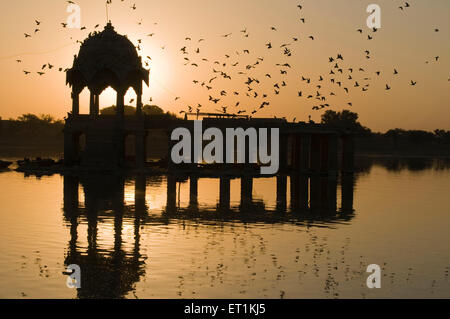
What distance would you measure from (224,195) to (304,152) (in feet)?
98.0

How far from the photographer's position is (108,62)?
85.1m

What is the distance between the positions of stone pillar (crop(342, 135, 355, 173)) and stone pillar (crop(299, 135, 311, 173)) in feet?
17.7

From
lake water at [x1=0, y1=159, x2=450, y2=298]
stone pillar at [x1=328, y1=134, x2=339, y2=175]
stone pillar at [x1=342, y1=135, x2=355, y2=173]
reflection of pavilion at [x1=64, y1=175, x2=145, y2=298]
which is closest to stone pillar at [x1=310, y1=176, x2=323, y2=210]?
lake water at [x1=0, y1=159, x2=450, y2=298]

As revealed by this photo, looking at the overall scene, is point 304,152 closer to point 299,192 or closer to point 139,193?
point 299,192

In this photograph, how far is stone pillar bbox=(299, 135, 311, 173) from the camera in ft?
285

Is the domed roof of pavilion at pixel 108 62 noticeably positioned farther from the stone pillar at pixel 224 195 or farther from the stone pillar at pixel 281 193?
the stone pillar at pixel 281 193

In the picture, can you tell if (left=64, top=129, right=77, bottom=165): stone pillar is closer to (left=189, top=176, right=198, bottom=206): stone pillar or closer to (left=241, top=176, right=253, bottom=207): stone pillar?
(left=189, top=176, right=198, bottom=206): stone pillar

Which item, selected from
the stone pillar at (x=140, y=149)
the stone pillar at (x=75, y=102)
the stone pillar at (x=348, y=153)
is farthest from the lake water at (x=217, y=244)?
the stone pillar at (x=348, y=153)

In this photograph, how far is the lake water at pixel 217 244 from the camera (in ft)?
80.9

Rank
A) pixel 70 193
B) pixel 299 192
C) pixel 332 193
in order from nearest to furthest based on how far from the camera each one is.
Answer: pixel 70 193, pixel 332 193, pixel 299 192


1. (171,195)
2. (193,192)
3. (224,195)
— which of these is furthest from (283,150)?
(171,195)

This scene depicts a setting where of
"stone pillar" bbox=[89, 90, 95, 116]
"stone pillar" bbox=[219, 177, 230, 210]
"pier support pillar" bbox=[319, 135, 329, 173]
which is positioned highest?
"stone pillar" bbox=[89, 90, 95, 116]

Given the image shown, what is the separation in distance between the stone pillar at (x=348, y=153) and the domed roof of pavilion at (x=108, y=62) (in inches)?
1067
